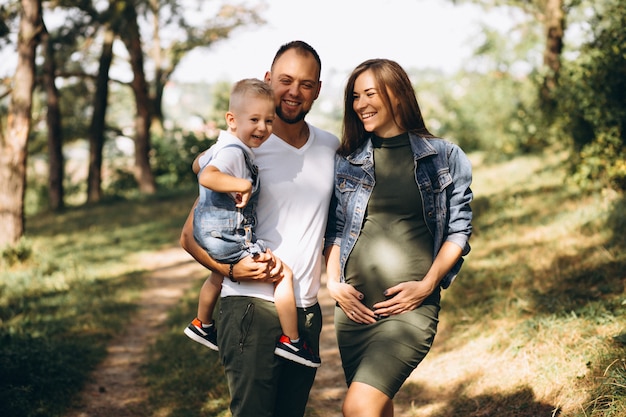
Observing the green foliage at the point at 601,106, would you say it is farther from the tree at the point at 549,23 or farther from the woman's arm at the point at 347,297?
the woman's arm at the point at 347,297

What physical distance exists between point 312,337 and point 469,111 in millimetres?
18600

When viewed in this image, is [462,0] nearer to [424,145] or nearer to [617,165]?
[617,165]

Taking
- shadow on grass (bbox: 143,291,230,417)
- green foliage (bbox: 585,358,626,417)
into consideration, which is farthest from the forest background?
shadow on grass (bbox: 143,291,230,417)

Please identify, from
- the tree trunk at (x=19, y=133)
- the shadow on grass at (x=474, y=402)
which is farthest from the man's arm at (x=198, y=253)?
the tree trunk at (x=19, y=133)

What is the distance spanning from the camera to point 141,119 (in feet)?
66.3

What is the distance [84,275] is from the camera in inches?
367

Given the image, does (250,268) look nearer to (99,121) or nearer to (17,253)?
(17,253)

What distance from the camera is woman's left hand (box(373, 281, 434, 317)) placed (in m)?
2.91

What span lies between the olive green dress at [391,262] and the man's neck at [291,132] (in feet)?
1.21

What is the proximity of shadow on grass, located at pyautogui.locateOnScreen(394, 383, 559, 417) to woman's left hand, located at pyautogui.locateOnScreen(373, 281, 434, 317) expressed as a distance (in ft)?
5.69

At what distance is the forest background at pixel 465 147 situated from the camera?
544 centimetres

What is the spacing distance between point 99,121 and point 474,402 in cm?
1735

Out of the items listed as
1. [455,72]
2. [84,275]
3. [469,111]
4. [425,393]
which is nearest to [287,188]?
→ [425,393]

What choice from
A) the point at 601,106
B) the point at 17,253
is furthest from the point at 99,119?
the point at 601,106
